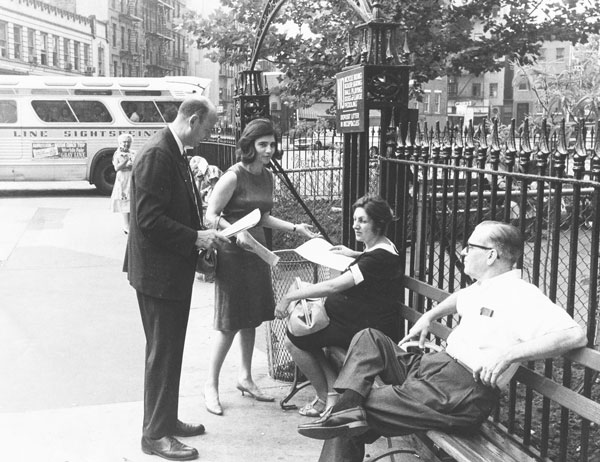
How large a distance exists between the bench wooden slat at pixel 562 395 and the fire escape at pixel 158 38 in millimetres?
73290

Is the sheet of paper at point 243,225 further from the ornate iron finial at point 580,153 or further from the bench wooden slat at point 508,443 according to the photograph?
the ornate iron finial at point 580,153

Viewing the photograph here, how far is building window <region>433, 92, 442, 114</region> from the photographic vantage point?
238 ft

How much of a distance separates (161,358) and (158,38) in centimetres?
7605

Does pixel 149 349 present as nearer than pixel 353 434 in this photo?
No

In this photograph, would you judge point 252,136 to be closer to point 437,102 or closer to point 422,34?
point 422,34

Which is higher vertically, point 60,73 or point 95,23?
point 95,23

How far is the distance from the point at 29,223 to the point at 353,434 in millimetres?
11666

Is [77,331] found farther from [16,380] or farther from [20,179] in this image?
[20,179]

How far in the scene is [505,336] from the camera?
3086 millimetres

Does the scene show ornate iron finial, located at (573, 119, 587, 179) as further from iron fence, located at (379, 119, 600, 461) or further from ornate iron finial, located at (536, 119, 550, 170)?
ornate iron finial, located at (536, 119, 550, 170)

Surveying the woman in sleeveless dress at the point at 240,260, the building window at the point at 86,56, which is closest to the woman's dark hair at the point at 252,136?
the woman in sleeveless dress at the point at 240,260

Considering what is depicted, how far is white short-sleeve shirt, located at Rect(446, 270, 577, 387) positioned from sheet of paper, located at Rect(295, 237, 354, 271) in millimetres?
1045

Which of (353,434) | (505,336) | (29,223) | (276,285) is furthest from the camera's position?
(29,223)

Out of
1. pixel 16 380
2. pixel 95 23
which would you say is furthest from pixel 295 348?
pixel 95 23
